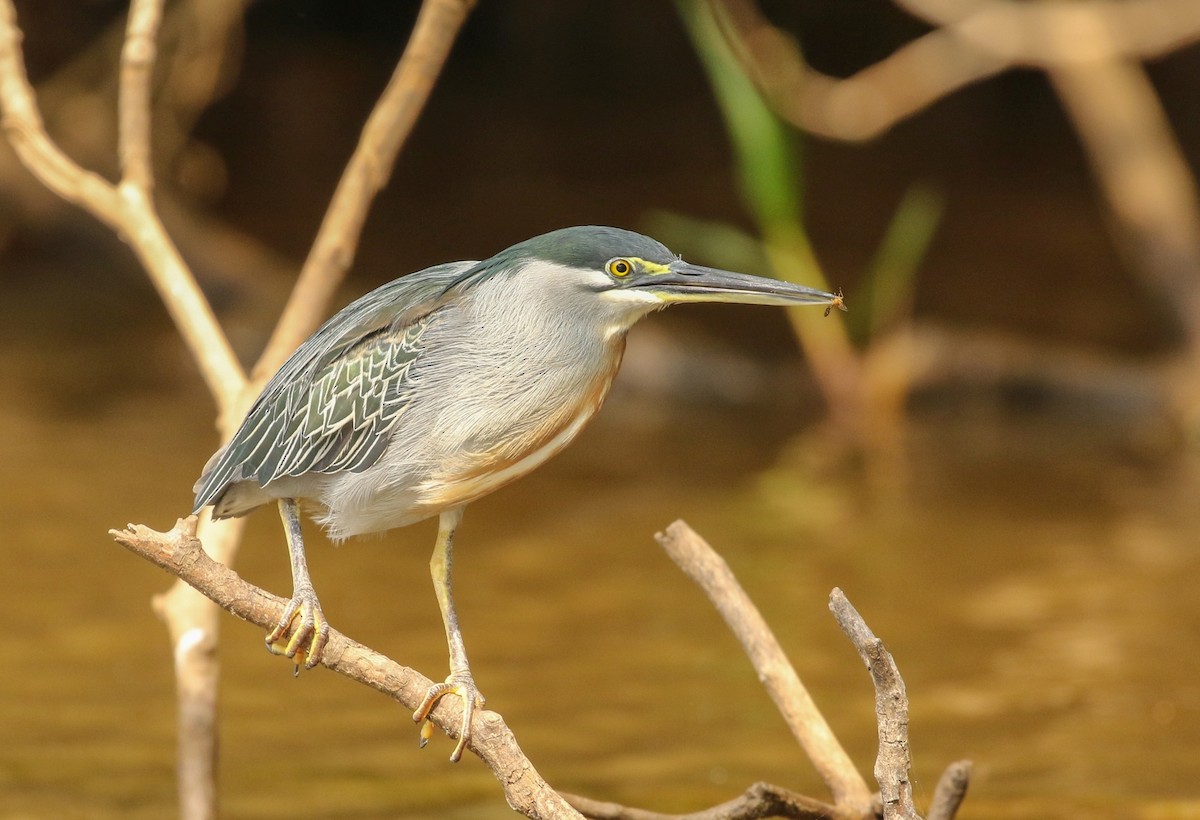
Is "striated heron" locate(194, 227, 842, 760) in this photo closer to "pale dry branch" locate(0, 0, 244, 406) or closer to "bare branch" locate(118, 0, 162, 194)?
"pale dry branch" locate(0, 0, 244, 406)

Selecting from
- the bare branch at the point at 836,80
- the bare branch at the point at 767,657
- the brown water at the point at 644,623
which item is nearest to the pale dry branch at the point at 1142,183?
the bare branch at the point at 836,80

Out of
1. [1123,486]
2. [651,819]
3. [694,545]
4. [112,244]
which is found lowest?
[651,819]

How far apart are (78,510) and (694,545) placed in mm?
3631

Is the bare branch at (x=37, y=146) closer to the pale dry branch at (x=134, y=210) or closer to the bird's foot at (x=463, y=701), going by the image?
the pale dry branch at (x=134, y=210)

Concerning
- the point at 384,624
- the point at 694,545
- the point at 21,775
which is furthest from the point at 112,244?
the point at 694,545

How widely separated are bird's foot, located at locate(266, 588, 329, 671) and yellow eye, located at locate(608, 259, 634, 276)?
0.70m

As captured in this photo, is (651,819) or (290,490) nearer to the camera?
(290,490)

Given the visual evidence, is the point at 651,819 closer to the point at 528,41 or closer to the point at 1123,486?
the point at 1123,486

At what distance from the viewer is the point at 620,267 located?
2.22 m

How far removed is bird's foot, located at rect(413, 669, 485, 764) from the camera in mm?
2385

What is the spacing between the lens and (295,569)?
2.48 m

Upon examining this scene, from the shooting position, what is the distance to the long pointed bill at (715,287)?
2.15 meters

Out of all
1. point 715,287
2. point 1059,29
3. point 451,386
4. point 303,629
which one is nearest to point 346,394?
point 451,386

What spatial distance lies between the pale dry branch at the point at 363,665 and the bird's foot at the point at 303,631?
0.01m
